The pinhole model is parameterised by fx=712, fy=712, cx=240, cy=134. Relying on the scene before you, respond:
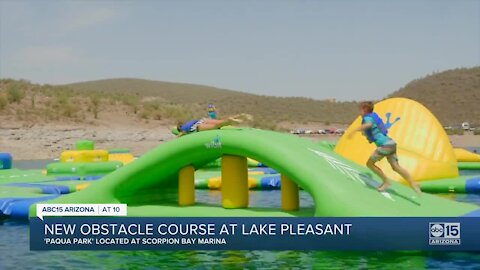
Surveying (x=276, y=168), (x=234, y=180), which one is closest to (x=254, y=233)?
(x=276, y=168)

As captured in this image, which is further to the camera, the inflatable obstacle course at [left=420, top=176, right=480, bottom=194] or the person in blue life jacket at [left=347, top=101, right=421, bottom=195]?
the inflatable obstacle course at [left=420, top=176, right=480, bottom=194]

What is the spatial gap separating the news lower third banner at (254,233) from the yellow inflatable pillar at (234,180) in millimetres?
1239

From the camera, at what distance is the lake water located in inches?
297

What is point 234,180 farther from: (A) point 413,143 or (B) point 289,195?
(A) point 413,143

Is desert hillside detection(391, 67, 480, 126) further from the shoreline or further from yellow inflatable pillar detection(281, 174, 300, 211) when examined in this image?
yellow inflatable pillar detection(281, 174, 300, 211)

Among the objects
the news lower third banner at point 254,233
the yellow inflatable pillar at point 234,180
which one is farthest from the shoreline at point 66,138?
the news lower third banner at point 254,233

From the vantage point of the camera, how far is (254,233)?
8.23 metres

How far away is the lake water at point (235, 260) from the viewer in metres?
7.54

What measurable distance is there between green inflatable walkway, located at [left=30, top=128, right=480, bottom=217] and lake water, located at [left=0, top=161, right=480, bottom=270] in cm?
51

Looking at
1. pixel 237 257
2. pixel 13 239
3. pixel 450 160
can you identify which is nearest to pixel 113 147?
pixel 450 160

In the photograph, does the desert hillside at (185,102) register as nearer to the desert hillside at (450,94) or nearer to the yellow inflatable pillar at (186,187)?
the desert hillside at (450,94)

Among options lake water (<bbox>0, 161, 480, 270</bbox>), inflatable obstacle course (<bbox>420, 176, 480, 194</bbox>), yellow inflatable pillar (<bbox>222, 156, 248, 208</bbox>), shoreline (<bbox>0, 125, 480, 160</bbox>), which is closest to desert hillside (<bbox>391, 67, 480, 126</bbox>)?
shoreline (<bbox>0, 125, 480, 160</bbox>)

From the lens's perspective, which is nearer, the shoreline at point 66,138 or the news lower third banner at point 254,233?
the news lower third banner at point 254,233

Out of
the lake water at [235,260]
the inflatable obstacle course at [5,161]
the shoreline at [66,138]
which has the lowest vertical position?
the lake water at [235,260]
